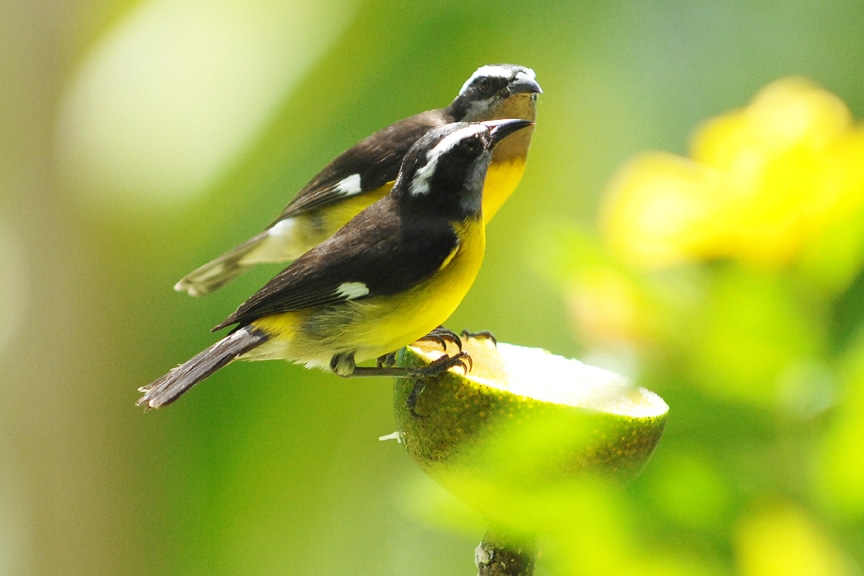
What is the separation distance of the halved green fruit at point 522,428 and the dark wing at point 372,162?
23 centimetres

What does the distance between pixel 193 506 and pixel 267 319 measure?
175 cm

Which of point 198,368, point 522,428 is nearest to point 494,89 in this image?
point 198,368

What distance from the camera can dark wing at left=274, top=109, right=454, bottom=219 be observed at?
1.22m

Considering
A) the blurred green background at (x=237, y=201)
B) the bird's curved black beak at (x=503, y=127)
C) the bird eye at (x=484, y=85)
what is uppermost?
the bird eye at (x=484, y=85)

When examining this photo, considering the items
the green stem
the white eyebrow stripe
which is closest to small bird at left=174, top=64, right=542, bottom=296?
the white eyebrow stripe

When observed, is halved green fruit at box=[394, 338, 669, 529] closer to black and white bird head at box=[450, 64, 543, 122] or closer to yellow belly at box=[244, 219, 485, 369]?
yellow belly at box=[244, 219, 485, 369]

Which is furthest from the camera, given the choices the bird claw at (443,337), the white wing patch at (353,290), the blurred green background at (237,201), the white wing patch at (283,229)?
the blurred green background at (237,201)

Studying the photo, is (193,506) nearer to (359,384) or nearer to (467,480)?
(359,384)

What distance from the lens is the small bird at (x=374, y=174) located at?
1.15 meters

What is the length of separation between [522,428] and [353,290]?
0.59 metres

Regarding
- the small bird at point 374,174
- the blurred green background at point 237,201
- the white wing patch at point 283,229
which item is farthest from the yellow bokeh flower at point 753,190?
the blurred green background at point 237,201

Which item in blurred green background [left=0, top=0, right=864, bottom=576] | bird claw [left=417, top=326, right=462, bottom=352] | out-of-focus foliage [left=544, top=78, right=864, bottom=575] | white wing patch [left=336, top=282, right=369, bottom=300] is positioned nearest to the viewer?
out-of-focus foliage [left=544, top=78, right=864, bottom=575]

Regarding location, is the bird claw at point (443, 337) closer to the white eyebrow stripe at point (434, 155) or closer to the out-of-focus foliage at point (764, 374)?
the white eyebrow stripe at point (434, 155)

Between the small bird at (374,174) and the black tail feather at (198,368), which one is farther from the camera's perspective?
the small bird at (374,174)
